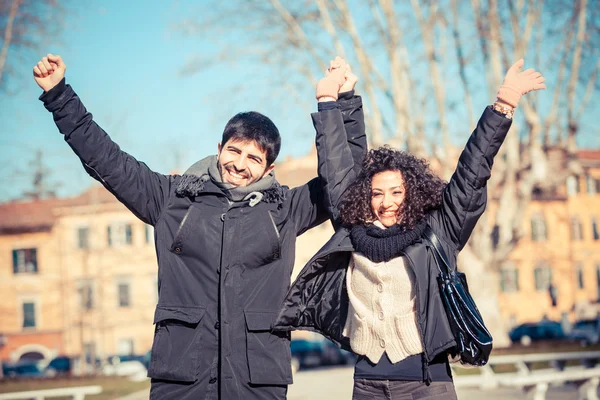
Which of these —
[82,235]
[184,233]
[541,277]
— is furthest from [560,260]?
[184,233]

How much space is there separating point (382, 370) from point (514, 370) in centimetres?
1313

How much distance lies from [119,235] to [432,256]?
4318 centimetres

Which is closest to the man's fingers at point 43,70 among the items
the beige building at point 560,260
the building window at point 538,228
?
the beige building at point 560,260

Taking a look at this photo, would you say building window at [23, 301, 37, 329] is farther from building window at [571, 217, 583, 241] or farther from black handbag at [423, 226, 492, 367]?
black handbag at [423, 226, 492, 367]

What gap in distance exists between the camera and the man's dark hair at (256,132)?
4.02m

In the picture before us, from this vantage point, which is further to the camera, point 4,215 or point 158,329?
point 4,215

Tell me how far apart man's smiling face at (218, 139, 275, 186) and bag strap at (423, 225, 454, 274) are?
903 mm

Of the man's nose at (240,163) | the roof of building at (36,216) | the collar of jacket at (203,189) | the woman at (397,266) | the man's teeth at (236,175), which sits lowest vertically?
the woman at (397,266)

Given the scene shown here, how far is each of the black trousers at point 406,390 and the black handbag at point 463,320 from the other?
0.55 feet

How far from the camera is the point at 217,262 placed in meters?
3.81

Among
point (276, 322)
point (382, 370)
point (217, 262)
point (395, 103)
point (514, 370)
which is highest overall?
point (395, 103)

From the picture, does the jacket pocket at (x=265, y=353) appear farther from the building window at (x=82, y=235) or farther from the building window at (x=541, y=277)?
the building window at (x=541, y=277)

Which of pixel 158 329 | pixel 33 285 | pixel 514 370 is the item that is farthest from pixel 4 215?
pixel 158 329

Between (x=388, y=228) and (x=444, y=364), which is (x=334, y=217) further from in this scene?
(x=444, y=364)
